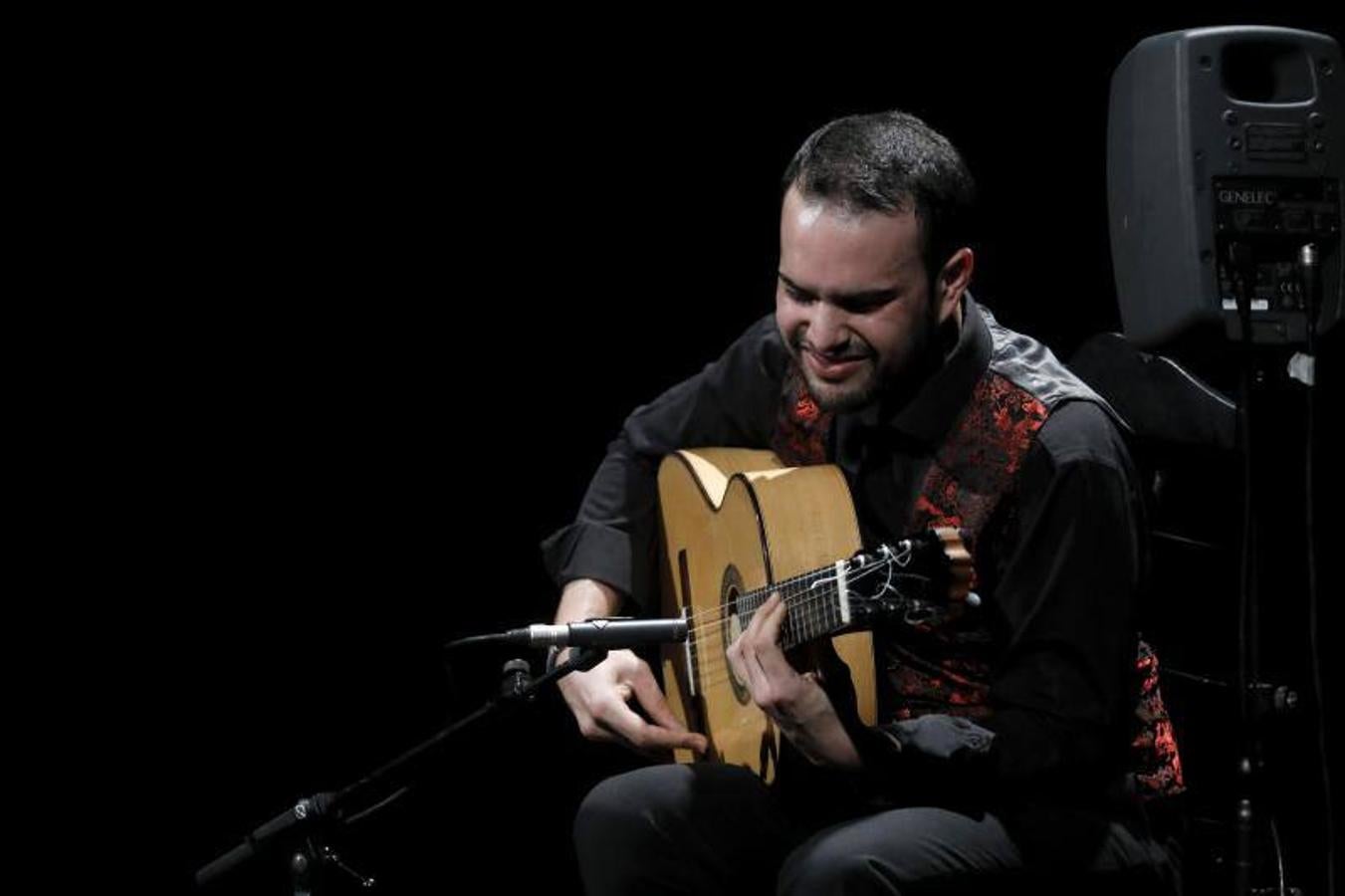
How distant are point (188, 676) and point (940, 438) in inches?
68.2

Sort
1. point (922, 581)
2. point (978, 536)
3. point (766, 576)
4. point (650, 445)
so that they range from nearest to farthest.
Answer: point (922, 581) → point (978, 536) → point (766, 576) → point (650, 445)

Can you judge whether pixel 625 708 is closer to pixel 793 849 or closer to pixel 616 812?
pixel 616 812

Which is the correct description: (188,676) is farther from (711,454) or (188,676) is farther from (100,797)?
(711,454)

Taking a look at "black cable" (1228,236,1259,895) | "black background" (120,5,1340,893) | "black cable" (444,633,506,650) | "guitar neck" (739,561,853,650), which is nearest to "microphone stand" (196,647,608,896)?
"black cable" (444,633,506,650)

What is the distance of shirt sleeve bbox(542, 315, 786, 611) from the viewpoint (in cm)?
285

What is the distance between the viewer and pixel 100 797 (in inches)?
135

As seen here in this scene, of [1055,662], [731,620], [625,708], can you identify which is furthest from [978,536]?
[625,708]

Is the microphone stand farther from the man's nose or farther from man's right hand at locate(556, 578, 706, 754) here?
the man's nose

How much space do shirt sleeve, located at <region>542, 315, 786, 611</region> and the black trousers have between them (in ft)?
1.69

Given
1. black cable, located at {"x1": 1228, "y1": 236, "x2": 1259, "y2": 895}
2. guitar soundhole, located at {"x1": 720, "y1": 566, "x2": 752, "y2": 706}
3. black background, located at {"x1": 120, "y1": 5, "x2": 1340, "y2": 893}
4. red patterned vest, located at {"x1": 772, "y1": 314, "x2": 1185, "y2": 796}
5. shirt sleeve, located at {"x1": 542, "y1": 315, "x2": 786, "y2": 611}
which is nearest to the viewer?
black cable, located at {"x1": 1228, "y1": 236, "x2": 1259, "y2": 895}

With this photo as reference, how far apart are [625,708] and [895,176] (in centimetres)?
88

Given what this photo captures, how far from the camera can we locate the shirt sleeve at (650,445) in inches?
112

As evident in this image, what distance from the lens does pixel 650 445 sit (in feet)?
9.86

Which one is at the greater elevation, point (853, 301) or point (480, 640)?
point (853, 301)
